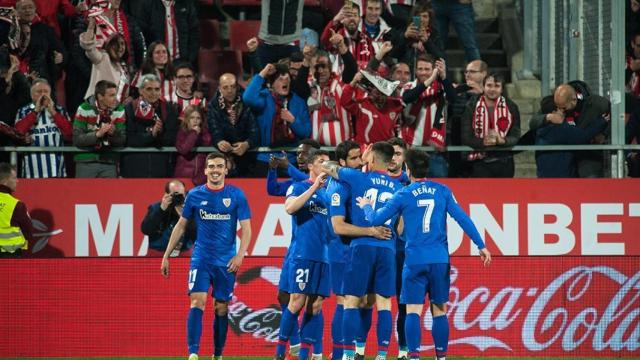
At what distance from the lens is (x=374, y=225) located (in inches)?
432

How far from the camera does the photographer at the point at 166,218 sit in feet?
45.5

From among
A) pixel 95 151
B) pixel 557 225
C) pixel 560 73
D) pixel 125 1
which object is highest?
pixel 125 1

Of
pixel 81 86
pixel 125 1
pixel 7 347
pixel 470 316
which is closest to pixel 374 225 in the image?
pixel 470 316

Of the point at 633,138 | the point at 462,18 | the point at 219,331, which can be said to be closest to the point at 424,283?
the point at 219,331

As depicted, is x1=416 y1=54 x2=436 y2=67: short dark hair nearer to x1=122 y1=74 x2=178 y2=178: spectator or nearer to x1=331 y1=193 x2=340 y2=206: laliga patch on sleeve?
x1=122 y1=74 x2=178 y2=178: spectator

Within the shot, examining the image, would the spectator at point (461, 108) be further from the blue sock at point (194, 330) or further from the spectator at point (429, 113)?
the blue sock at point (194, 330)

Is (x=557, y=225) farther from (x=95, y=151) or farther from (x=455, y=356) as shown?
(x=95, y=151)

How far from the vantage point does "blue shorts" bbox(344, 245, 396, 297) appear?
11086 millimetres

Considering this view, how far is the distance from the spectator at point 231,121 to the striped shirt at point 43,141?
1.91 metres

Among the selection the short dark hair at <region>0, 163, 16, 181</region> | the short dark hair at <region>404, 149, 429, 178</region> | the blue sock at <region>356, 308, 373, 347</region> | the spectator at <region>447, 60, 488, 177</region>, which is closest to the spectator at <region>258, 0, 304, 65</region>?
the spectator at <region>447, 60, 488, 177</region>

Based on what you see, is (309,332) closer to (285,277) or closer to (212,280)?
(285,277)

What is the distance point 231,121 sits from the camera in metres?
14.4


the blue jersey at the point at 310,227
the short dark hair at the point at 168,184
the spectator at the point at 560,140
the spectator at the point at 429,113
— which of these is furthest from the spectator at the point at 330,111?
the blue jersey at the point at 310,227

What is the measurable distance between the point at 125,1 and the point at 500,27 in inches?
234
